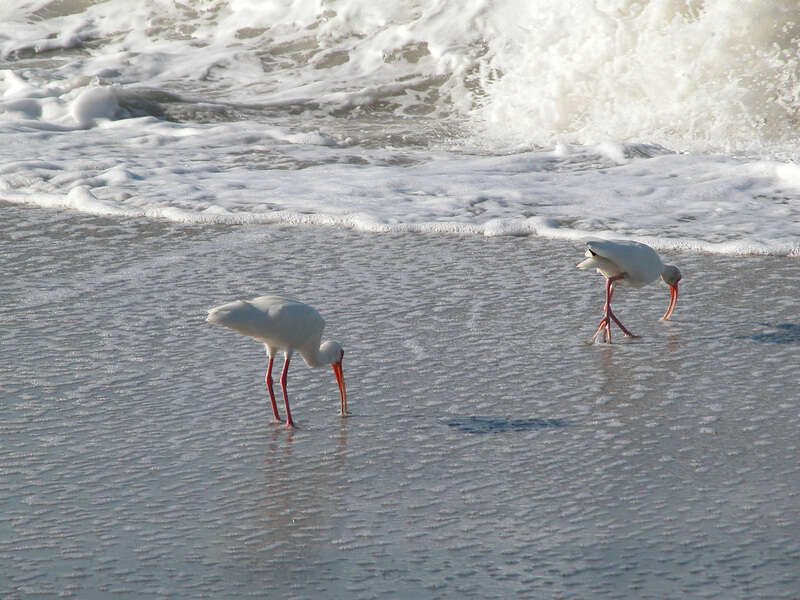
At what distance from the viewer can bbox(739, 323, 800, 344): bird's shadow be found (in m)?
5.18

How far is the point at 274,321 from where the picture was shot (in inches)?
163

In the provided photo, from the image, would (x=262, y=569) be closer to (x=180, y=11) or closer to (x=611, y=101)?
(x=611, y=101)

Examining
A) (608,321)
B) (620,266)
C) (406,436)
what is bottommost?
(406,436)

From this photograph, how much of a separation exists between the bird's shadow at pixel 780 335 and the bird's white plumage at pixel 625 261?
0.54 metres

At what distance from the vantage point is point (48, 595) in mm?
3031

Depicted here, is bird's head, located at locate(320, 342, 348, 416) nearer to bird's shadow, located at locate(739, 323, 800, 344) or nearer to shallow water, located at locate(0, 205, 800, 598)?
shallow water, located at locate(0, 205, 800, 598)

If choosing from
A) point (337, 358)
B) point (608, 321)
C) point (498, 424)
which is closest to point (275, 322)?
point (337, 358)

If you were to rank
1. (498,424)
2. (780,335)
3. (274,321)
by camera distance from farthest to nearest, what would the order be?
(780,335)
(498,424)
(274,321)

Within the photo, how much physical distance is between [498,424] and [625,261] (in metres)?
1.37

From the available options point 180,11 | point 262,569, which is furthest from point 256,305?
point 180,11

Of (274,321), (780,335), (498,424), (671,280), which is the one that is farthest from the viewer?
(671,280)

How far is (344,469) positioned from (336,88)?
10709mm

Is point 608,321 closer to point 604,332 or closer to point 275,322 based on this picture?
point 604,332

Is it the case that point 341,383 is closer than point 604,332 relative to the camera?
Yes
